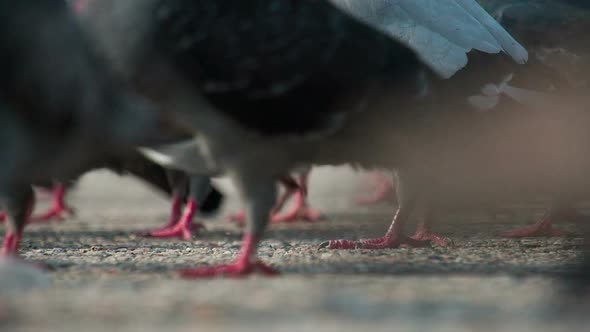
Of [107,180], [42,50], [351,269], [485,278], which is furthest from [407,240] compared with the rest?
[107,180]

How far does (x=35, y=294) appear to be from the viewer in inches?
181

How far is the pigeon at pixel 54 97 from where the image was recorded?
5590mm

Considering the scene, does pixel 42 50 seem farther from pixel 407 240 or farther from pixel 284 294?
pixel 407 240

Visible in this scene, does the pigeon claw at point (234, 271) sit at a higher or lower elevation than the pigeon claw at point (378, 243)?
lower

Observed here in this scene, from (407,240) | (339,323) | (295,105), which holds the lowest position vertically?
(339,323)

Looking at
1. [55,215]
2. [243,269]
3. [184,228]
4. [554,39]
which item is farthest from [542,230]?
[55,215]

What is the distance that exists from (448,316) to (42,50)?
9.15 feet

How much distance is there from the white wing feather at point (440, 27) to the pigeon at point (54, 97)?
2.32 metres

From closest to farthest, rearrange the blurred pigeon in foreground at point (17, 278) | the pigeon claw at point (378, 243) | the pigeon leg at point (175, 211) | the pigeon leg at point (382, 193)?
1. the blurred pigeon in foreground at point (17, 278)
2. the pigeon claw at point (378, 243)
3. the pigeon leg at point (175, 211)
4. the pigeon leg at point (382, 193)

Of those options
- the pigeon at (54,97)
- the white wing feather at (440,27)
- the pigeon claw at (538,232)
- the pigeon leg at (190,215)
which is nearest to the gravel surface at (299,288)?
the pigeon claw at (538,232)

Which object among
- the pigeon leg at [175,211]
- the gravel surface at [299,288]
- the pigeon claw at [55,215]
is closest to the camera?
the gravel surface at [299,288]

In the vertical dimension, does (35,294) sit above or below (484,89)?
below

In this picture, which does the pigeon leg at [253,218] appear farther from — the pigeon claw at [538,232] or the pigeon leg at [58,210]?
the pigeon leg at [58,210]

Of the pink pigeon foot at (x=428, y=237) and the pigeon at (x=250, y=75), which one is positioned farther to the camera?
the pink pigeon foot at (x=428, y=237)
